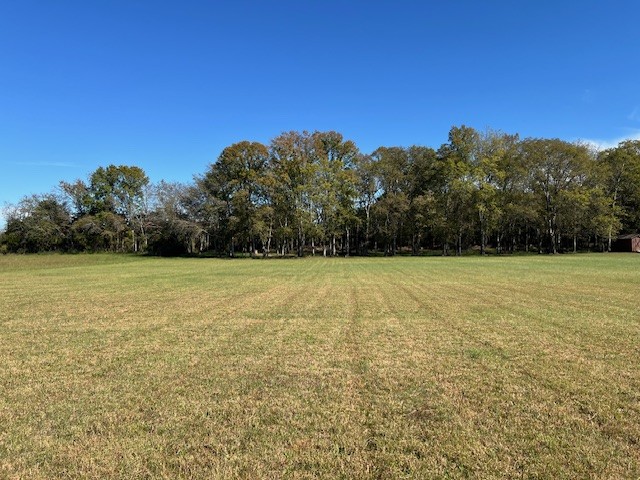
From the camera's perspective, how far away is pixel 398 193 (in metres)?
62.6

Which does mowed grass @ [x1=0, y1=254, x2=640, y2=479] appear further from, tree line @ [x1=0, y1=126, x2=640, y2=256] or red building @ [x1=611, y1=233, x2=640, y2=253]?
red building @ [x1=611, y1=233, x2=640, y2=253]

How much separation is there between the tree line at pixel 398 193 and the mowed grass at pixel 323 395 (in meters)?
47.7

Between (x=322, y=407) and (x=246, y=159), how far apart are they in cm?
5854

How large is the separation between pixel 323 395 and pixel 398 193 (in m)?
59.5

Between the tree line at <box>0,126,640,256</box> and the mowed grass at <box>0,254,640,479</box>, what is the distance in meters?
47.7

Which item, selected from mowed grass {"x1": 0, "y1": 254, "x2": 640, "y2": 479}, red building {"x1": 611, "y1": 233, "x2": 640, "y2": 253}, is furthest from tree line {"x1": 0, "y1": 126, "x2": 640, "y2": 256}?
mowed grass {"x1": 0, "y1": 254, "x2": 640, "y2": 479}

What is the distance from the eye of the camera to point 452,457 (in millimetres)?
3635

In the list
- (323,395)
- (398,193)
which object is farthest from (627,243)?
(323,395)

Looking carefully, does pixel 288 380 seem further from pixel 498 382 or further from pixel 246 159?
pixel 246 159

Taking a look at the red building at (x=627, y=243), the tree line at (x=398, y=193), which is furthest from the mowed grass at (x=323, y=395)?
the red building at (x=627, y=243)

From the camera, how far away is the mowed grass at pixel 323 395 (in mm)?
3604

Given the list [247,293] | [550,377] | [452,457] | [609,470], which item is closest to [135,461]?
[452,457]

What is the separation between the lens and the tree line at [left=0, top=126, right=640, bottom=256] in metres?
56.3

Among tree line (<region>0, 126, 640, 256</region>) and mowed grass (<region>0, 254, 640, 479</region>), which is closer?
mowed grass (<region>0, 254, 640, 479</region>)
